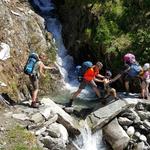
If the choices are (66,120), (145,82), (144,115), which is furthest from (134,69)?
(66,120)

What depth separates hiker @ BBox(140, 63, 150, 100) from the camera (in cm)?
1809

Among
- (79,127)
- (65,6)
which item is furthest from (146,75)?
(65,6)

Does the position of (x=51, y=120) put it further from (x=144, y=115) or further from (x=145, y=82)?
(x=145, y=82)

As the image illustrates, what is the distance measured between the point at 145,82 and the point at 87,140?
3.28 m

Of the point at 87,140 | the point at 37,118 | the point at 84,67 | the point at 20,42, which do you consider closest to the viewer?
the point at 37,118

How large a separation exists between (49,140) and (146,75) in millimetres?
4908

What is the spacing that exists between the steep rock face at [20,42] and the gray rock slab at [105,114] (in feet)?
9.57

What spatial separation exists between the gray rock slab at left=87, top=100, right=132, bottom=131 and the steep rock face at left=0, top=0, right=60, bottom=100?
292 cm

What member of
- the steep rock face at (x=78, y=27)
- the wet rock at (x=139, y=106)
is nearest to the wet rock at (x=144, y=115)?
the wet rock at (x=139, y=106)

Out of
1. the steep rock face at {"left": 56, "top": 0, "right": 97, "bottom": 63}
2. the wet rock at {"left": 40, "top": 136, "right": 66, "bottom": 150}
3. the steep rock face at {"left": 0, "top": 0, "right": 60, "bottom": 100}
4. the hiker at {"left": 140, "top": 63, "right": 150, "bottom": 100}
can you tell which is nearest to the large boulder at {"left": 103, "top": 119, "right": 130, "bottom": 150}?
the hiker at {"left": 140, "top": 63, "right": 150, "bottom": 100}

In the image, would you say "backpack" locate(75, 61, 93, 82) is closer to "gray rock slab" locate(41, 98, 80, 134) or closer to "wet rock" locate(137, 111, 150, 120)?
"gray rock slab" locate(41, 98, 80, 134)

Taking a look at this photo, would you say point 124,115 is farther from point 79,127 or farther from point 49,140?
point 49,140

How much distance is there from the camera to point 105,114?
1711 cm

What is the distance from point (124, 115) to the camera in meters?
17.5
